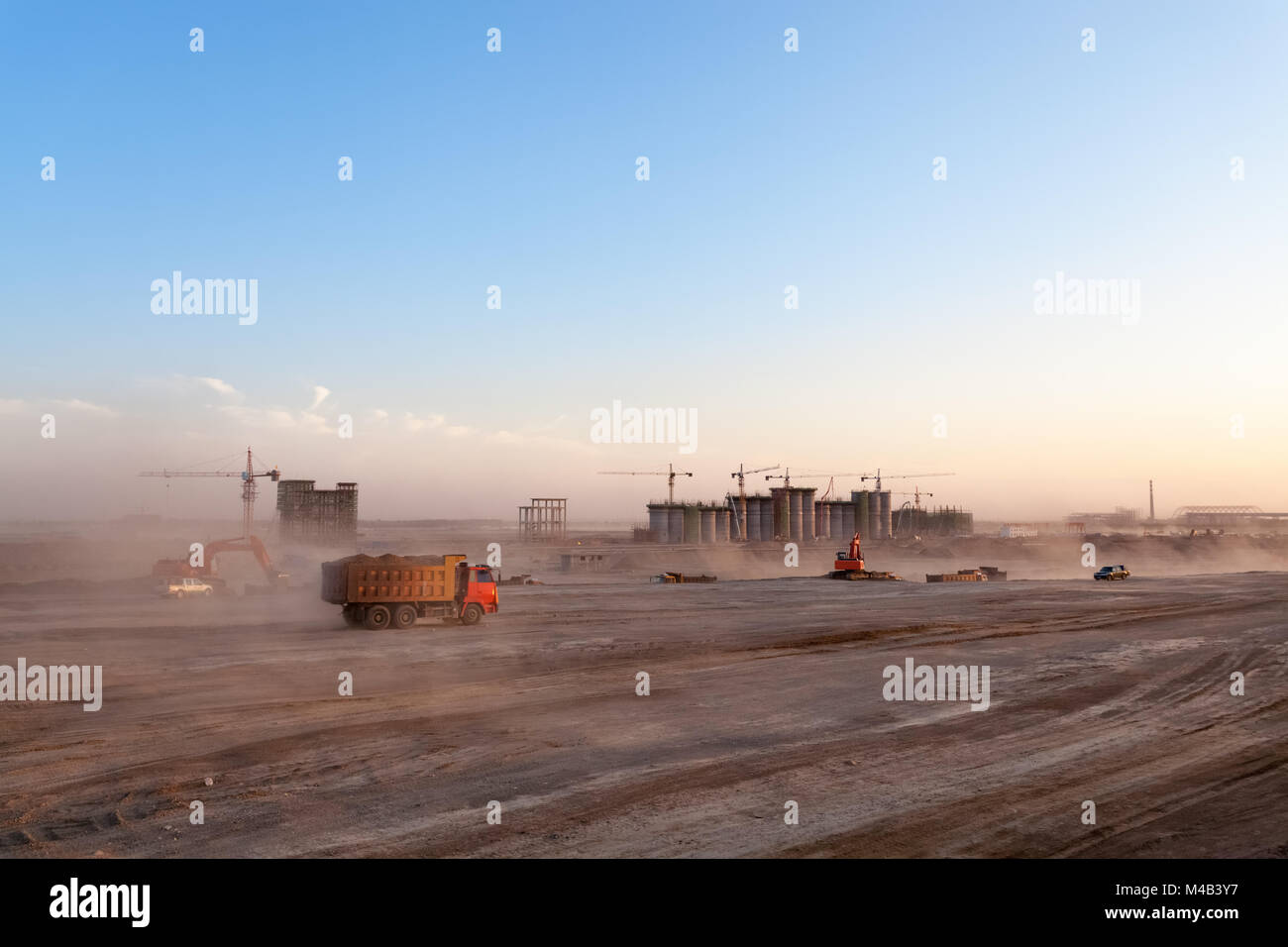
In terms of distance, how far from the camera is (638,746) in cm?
1436

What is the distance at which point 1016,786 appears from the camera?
39.2ft

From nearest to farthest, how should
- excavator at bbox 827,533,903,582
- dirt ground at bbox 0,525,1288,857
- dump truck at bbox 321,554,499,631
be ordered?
1. dirt ground at bbox 0,525,1288,857
2. dump truck at bbox 321,554,499,631
3. excavator at bbox 827,533,903,582

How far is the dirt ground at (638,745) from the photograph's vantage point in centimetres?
1007

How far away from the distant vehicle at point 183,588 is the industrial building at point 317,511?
104m

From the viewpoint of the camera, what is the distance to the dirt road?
33.0ft

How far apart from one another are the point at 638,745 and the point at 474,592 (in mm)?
18570

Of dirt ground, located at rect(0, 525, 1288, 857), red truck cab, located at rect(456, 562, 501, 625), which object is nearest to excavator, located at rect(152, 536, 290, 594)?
dirt ground, located at rect(0, 525, 1288, 857)

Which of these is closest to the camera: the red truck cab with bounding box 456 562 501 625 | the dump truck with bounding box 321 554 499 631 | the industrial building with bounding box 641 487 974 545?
Result: the dump truck with bounding box 321 554 499 631

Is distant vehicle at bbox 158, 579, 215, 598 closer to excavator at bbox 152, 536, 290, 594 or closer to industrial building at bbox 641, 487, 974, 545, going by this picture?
excavator at bbox 152, 536, 290, 594

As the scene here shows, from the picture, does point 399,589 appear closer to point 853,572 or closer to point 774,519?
point 853,572

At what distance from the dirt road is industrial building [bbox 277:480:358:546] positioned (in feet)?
391

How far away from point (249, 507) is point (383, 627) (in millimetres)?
130706
